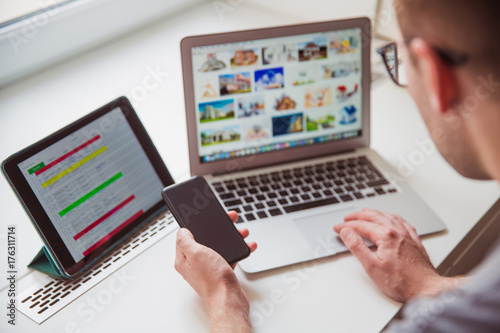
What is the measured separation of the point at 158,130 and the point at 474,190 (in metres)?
0.79

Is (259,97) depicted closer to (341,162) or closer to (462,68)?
(341,162)

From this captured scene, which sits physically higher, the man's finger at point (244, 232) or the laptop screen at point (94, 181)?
the laptop screen at point (94, 181)

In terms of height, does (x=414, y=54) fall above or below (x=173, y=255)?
above

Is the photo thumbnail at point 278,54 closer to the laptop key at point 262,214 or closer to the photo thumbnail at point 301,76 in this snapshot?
the photo thumbnail at point 301,76

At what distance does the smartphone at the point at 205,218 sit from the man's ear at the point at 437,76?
444 millimetres

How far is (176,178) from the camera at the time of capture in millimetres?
1227

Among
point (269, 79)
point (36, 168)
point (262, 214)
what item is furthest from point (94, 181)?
point (269, 79)

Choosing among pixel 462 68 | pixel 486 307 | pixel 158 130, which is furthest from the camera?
pixel 158 130

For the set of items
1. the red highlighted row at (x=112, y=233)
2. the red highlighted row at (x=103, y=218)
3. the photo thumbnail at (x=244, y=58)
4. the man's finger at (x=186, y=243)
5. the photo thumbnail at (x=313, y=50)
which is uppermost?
the photo thumbnail at (x=244, y=58)


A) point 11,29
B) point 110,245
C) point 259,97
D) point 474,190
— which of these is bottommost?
point 474,190

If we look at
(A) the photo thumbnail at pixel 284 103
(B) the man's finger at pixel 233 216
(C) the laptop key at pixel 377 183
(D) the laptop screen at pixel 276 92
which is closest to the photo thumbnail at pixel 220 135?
(D) the laptop screen at pixel 276 92

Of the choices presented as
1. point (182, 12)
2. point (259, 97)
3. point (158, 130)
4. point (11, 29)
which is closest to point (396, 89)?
point (259, 97)

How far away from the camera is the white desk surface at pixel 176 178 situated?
2.91ft

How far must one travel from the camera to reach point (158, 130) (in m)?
1.39
